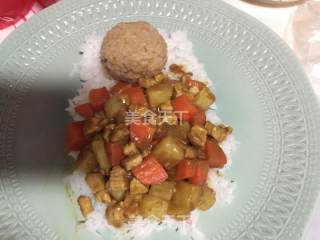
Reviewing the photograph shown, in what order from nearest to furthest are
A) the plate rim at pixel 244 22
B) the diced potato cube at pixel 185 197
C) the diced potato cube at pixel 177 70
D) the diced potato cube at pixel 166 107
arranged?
the diced potato cube at pixel 185 197
the diced potato cube at pixel 166 107
the plate rim at pixel 244 22
the diced potato cube at pixel 177 70

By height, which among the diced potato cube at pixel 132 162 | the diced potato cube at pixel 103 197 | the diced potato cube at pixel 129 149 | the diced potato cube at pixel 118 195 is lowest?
the diced potato cube at pixel 103 197

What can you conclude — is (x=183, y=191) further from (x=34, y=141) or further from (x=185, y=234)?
(x=34, y=141)

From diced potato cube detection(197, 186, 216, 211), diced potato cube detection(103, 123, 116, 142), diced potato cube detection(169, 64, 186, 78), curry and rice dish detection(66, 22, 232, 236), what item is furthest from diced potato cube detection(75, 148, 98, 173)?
diced potato cube detection(169, 64, 186, 78)

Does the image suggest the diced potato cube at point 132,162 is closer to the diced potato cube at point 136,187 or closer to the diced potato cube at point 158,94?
the diced potato cube at point 136,187

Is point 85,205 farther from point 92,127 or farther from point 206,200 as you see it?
point 206,200

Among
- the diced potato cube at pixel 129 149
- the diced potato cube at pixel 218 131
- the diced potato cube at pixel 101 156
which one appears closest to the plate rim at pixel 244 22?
the diced potato cube at pixel 218 131

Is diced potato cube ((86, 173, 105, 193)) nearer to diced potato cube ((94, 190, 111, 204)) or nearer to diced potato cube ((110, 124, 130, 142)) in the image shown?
diced potato cube ((94, 190, 111, 204))

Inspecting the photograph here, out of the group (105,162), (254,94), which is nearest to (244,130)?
(254,94)
